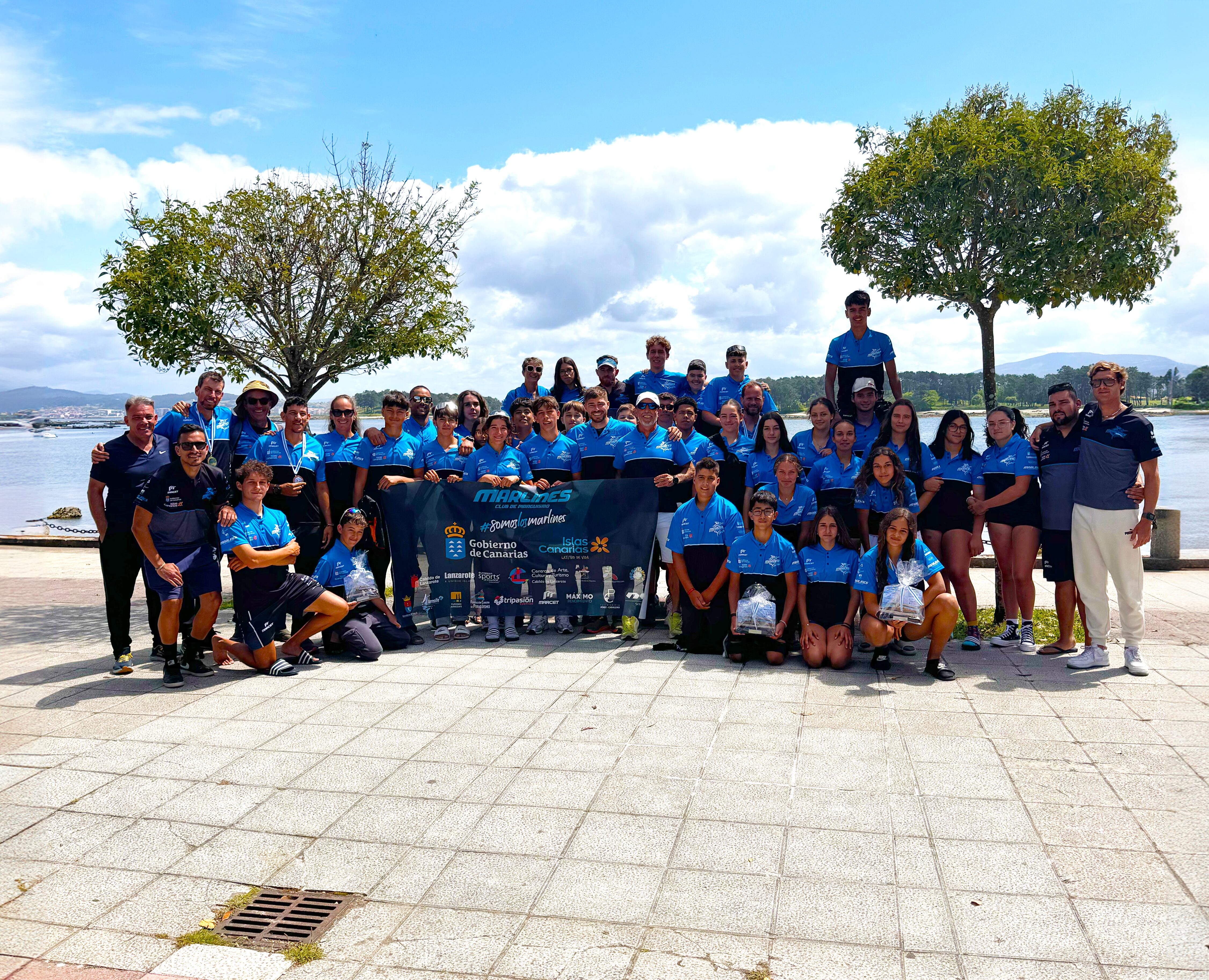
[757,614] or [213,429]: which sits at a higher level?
[213,429]

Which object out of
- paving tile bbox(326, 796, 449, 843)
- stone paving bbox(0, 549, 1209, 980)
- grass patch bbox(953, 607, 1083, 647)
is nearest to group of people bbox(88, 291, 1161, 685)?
grass patch bbox(953, 607, 1083, 647)

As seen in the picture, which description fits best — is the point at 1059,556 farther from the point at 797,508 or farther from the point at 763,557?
the point at 763,557

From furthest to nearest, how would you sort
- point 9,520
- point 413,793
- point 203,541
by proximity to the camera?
point 9,520 → point 203,541 → point 413,793

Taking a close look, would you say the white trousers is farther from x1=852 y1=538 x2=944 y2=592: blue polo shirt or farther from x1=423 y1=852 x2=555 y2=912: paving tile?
x1=423 y1=852 x2=555 y2=912: paving tile

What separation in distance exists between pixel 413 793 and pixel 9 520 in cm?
2509

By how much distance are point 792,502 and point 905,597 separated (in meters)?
1.24

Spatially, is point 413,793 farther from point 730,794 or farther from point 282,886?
point 730,794

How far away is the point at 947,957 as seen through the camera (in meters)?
2.98

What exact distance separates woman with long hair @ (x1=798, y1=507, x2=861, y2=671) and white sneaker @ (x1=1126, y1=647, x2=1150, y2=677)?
6.34 ft

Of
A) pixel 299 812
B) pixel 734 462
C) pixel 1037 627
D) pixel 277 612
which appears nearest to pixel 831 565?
pixel 734 462

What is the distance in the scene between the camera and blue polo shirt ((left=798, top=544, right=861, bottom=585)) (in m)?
6.62

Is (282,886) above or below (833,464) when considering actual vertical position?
below

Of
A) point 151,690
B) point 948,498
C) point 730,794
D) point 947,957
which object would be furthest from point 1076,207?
point 151,690

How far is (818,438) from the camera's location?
7512mm
